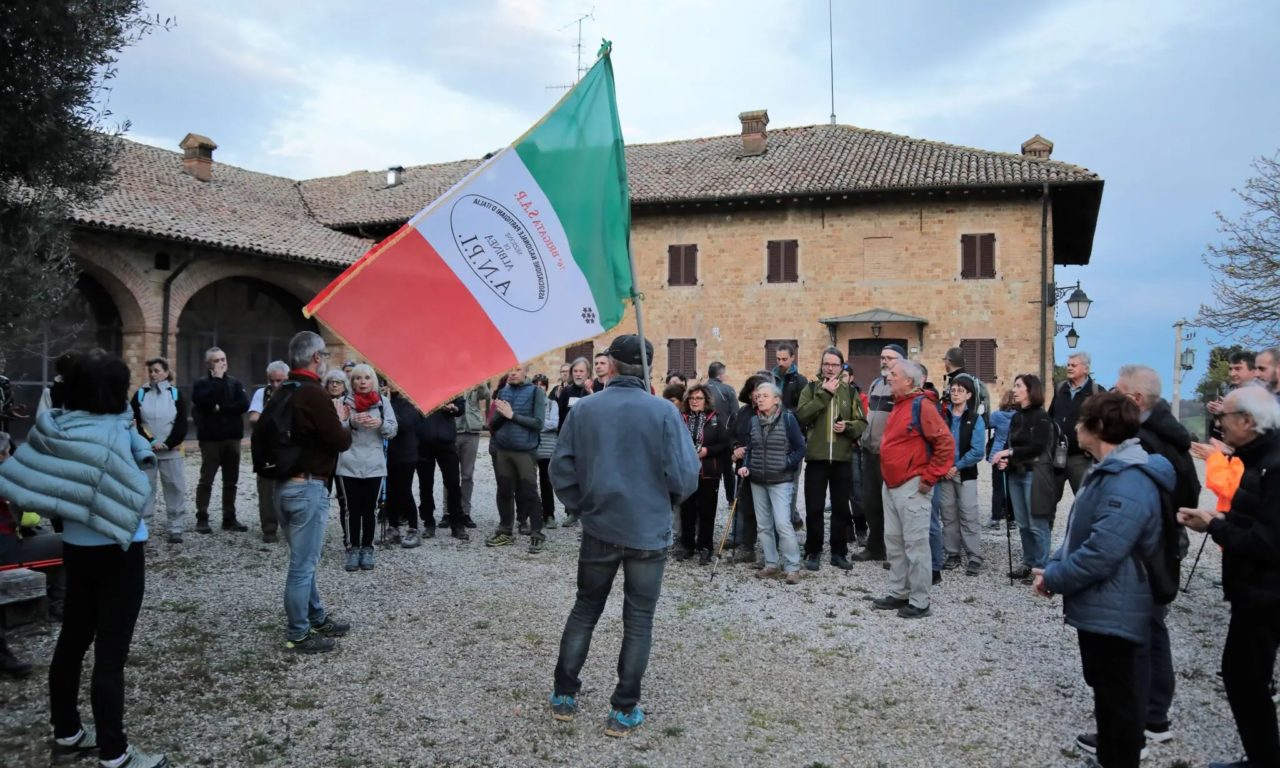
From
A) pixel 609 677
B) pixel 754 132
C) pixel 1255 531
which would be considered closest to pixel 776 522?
pixel 609 677

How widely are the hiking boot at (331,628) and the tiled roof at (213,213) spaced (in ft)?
48.8

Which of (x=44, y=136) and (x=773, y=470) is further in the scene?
(x=773, y=470)

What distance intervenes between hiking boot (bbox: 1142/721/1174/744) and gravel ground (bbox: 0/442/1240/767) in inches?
2.2

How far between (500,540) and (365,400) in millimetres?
2047

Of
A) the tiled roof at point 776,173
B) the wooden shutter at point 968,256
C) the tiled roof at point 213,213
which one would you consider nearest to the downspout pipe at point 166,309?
the tiled roof at point 213,213

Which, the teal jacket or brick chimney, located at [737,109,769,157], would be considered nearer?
the teal jacket

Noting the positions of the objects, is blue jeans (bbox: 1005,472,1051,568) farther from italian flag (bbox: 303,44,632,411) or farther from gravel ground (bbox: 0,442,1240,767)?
italian flag (bbox: 303,44,632,411)

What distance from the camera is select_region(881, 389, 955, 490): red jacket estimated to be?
18.6ft

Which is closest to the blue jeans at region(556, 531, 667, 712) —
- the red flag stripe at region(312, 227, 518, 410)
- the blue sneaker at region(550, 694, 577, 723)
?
the blue sneaker at region(550, 694, 577, 723)

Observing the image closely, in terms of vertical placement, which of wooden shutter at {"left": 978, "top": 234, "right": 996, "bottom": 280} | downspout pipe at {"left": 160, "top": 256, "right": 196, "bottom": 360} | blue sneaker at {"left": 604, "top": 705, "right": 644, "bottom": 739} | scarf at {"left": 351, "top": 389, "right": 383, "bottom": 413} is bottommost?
blue sneaker at {"left": 604, "top": 705, "right": 644, "bottom": 739}

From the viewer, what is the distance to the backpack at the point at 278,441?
15.3 feet

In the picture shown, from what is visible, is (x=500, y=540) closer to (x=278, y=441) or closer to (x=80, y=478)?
(x=278, y=441)

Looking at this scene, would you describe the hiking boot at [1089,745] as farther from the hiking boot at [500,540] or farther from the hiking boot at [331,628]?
the hiking boot at [500,540]

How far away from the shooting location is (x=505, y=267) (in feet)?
14.9
